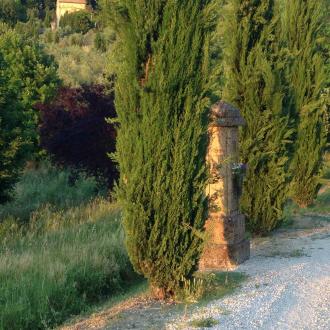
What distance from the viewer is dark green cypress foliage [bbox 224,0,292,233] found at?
34.8 ft

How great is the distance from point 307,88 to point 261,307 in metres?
10.5

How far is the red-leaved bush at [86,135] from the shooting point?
45.3ft

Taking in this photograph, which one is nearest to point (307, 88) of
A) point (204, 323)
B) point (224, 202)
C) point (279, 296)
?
point (224, 202)

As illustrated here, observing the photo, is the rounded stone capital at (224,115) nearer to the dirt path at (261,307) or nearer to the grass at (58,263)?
the dirt path at (261,307)

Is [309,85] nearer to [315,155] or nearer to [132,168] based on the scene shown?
[315,155]

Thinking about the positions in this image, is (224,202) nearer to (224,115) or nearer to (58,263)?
(224,115)

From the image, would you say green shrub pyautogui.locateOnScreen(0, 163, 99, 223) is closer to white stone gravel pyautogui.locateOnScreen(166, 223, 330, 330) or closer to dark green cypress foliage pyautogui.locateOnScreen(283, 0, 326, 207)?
white stone gravel pyautogui.locateOnScreen(166, 223, 330, 330)

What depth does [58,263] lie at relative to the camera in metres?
7.40

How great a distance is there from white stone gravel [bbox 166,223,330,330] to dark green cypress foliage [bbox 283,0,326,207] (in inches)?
228

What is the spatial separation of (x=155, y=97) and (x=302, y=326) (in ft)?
9.24

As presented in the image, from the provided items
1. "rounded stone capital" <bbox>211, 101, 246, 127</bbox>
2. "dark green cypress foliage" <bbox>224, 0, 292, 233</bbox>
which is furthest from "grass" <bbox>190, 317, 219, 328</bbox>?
"dark green cypress foliage" <bbox>224, 0, 292, 233</bbox>

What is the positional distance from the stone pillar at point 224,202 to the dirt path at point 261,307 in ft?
1.05

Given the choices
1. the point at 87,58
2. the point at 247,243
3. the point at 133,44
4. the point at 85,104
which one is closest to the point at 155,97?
the point at 133,44

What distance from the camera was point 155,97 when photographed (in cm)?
624
